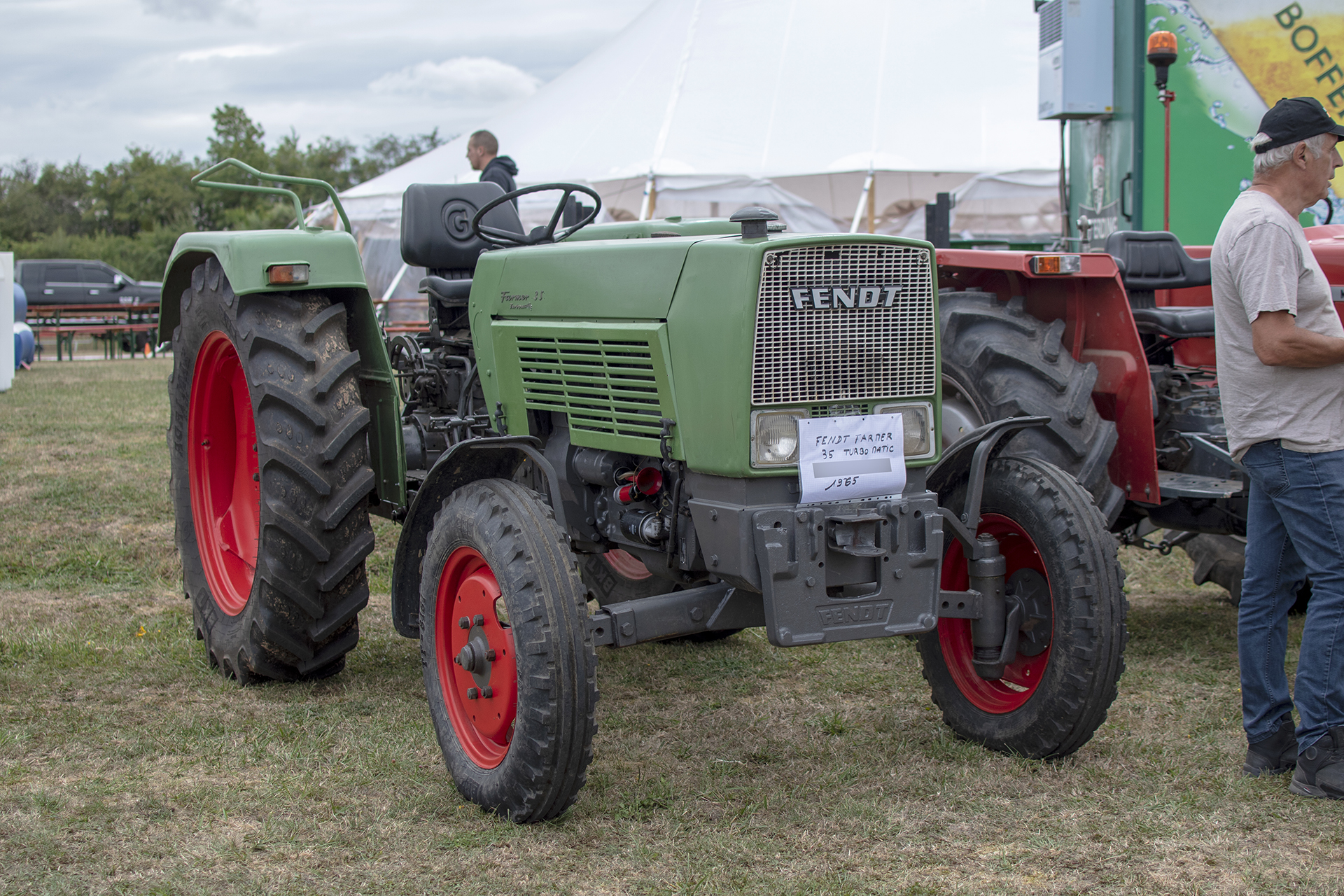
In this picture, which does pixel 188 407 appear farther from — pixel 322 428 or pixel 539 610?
pixel 539 610

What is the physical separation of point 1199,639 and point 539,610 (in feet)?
9.55

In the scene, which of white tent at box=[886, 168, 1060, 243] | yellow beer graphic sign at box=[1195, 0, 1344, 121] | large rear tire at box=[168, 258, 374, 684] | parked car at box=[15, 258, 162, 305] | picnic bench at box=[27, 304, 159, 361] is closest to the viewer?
large rear tire at box=[168, 258, 374, 684]

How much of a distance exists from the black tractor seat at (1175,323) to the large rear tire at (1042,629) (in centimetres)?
140

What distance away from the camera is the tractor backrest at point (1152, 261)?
15.2 ft

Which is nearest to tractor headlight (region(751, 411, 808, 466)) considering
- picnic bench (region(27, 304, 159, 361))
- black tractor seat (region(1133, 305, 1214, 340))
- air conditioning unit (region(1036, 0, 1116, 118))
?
black tractor seat (region(1133, 305, 1214, 340))

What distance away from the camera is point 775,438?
2.88 meters

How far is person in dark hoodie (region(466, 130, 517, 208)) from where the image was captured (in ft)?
22.7

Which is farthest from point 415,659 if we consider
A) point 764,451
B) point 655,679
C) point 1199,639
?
point 1199,639

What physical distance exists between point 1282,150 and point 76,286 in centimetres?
2725

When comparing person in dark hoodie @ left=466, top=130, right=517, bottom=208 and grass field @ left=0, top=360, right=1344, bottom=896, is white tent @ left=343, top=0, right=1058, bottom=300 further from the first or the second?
grass field @ left=0, top=360, right=1344, bottom=896

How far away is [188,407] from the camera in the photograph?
4.54 metres

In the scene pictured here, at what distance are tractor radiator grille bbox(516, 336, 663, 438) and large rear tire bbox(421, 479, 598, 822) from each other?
321 millimetres

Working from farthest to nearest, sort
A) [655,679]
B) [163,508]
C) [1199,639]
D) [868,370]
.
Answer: [163,508] → [1199,639] → [655,679] → [868,370]

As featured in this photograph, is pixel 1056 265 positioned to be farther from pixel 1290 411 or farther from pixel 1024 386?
pixel 1290 411
